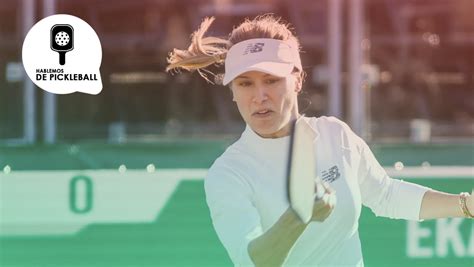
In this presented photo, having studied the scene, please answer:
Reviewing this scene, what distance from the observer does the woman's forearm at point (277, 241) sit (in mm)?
1730

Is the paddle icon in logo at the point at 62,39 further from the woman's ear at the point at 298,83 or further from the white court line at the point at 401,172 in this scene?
the woman's ear at the point at 298,83

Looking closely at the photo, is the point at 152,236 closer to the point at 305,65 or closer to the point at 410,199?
the point at 305,65

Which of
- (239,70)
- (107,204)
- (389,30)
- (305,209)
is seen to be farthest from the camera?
(389,30)

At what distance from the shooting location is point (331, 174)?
1978 millimetres

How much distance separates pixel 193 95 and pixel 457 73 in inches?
51.1

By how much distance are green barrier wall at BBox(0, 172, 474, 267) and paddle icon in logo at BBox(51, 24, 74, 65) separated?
53 cm

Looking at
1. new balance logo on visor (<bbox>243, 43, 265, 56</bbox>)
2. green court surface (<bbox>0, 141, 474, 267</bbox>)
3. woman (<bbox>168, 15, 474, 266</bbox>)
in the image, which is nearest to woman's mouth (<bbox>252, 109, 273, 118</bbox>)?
woman (<bbox>168, 15, 474, 266</bbox>)

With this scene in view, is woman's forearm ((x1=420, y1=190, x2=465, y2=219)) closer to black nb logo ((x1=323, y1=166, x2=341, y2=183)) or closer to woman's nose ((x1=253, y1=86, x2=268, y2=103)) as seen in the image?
black nb logo ((x1=323, y1=166, x2=341, y2=183))

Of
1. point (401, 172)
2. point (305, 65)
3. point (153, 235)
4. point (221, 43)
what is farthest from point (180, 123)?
point (221, 43)

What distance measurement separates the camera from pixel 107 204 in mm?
3146

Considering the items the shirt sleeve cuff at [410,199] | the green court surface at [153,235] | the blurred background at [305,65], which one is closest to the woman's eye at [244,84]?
the shirt sleeve cuff at [410,199]

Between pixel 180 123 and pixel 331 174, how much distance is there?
2319 mm

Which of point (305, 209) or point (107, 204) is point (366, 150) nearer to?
point (305, 209)

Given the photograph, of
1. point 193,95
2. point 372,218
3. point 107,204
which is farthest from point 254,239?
point 193,95
